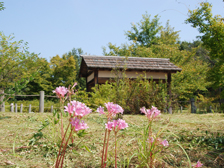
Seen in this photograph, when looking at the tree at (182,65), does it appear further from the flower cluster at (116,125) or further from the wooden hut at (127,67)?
the flower cluster at (116,125)

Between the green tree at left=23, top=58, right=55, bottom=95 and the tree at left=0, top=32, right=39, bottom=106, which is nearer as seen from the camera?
the tree at left=0, top=32, right=39, bottom=106

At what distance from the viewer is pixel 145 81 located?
774 centimetres

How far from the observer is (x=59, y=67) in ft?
90.1

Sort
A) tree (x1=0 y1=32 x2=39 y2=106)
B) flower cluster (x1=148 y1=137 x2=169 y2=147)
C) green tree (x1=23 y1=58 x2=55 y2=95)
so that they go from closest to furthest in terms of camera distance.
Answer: flower cluster (x1=148 y1=137 x2=169 y2=147)
tree (x1=0 y1=32 x2=39 y2=106)
green tree (x1=23 y1=58 x2=55 y2=95)

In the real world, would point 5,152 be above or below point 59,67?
below

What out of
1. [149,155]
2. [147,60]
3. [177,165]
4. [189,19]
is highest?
[189,19]

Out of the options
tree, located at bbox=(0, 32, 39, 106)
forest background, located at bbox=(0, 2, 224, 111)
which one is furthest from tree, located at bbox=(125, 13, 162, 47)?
tree, located at bbox=(0, 32, 39, 106)

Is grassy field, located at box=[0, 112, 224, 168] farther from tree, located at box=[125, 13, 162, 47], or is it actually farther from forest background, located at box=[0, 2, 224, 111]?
tree, located at box=[125, 13, 162, 47]

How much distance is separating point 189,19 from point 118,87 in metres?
8.49

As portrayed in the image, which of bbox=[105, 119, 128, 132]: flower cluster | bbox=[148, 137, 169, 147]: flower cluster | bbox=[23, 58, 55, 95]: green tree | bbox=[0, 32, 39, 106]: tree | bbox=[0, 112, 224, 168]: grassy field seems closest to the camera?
bbox=[105, 119, 128, 132]: flower cluster

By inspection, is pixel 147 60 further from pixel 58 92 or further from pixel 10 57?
pixel 58 92

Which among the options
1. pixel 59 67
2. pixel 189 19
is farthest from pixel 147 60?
pixel 59 67

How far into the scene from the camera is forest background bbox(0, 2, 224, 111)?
7332 millimetres

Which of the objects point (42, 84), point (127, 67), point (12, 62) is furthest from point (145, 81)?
point (42, 84)
